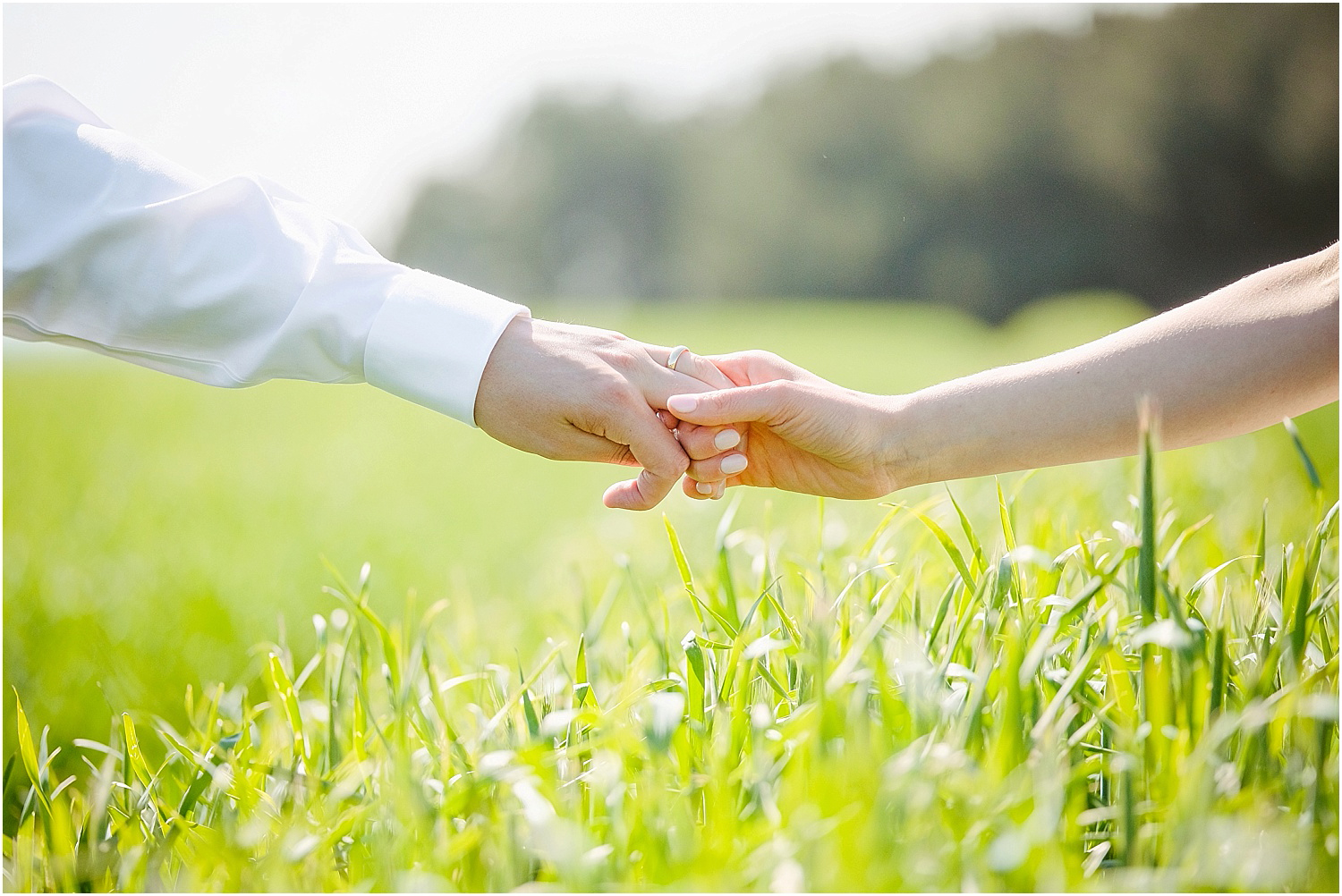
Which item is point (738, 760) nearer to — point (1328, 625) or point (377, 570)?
point (1328, 625)

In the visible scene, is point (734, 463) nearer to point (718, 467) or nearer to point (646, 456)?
point (718, 467)

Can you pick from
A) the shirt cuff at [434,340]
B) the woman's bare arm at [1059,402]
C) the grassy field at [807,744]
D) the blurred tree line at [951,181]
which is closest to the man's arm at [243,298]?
the shirt cuff at [434,340]

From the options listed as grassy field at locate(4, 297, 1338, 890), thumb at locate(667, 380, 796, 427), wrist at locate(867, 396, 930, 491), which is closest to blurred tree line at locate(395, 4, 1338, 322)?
thumb at locate(667, 380, 796, 427)

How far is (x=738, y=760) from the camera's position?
1.09 meters

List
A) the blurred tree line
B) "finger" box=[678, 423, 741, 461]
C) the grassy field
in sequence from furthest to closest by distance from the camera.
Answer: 1. the blurred tree line
2. "finger" box=[678, 423, 741, 461]
3. the grassy field

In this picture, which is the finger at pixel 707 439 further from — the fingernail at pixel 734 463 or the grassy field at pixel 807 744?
the grassy field at pixel 807 744

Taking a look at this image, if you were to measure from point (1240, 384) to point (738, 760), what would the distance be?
→ 104cm

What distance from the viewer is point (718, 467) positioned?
1.92 metres

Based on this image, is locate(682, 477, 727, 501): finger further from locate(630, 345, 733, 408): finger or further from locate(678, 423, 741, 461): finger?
locate(630, 345, 733, 408): finger

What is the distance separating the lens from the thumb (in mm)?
1715

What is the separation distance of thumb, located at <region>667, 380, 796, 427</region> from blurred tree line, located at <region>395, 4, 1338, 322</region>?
14646 millimetres

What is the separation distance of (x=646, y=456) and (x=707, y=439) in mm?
158

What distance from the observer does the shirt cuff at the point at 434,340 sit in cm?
161

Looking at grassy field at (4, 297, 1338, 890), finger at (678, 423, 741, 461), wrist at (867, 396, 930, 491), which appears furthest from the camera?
finger at (678, 423, 741, 461)
